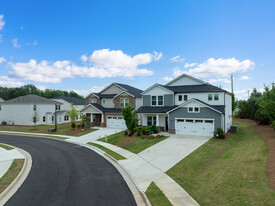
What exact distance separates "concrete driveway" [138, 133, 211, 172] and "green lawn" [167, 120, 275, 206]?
78cm

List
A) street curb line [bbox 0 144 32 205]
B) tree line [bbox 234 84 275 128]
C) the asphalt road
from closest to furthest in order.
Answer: the asphalt road
street curb line [bbox 0 144 32 205]
tree line [bbox 234 84 275 128]

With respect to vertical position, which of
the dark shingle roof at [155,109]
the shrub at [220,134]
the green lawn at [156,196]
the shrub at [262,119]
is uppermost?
the dark shingle roof at [155,109]

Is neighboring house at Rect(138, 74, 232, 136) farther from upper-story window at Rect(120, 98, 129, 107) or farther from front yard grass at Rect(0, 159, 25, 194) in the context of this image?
front yard grass at Rect(0, 159, 25, 194)

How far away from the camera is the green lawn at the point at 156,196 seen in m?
8.09

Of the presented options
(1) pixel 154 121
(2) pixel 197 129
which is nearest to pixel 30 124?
(1) pixel 154 121

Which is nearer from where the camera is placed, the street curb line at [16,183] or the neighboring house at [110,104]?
the street curb line at [16,183]

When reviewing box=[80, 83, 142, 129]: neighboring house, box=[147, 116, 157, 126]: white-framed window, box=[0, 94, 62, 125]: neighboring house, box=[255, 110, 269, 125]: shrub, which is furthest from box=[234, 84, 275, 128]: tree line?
box=[0, 94, 62, 125]: neighboring house

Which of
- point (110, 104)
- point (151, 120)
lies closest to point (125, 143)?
point (151, 120)

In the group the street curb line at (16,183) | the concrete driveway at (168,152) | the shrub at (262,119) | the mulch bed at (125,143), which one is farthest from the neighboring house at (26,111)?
the shrub at (262,119)

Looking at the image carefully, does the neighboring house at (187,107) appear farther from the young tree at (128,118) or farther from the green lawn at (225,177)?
the green lawn at (225,177)

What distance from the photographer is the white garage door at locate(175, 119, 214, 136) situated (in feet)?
76.5

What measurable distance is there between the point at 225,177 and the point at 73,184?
937cm

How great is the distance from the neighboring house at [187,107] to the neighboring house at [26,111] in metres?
26.8

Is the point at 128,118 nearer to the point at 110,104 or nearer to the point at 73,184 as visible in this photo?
the point at 110,104
